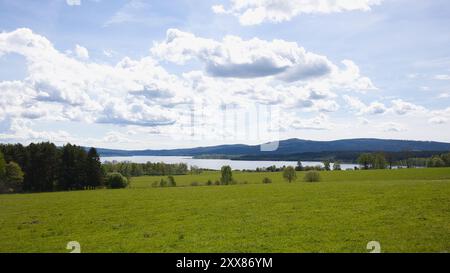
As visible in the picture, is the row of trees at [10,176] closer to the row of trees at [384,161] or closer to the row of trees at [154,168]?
the row of trees at [154,168]

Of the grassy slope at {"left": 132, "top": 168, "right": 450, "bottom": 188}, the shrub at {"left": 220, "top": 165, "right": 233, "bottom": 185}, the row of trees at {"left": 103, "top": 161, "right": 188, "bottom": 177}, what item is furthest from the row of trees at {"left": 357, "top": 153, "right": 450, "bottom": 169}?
the row of trees at {"left": 103, "top": 161, "right": 188, "bottom": 177}

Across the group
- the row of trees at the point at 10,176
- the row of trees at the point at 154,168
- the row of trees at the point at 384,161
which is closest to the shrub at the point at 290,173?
the row of trees at the point at 384,161

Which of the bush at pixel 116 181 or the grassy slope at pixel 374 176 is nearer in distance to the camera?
the grassy slope at pixel 374 176

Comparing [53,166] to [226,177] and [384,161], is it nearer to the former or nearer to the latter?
[226,177]

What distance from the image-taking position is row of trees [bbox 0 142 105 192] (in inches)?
3027

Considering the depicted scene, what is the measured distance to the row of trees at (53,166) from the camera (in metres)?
76.9

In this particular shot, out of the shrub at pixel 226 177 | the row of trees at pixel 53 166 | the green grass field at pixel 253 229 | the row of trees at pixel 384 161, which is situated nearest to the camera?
the green grass field at pixel 253 229

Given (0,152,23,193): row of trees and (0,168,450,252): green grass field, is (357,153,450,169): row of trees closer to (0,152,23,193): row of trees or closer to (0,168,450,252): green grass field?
(0,168,450,252): green grass field

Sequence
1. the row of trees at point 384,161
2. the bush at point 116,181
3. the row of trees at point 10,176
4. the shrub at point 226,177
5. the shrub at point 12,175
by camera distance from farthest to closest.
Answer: the row of trees at point 384,161 → the shrub at point 226,177 → the bush at point 116,181 → the shrub at point 12,175 → the row of trees at point 10,176

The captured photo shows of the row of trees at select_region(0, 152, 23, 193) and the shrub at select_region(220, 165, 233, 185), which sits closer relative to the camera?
the row of trees at select_region(0, 152, 23, 193)

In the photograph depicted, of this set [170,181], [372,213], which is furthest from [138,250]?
[170,181]

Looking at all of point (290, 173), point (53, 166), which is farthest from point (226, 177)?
point (53, 166)
